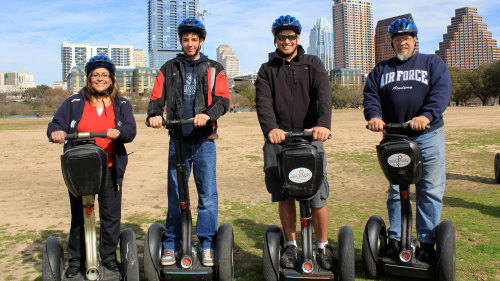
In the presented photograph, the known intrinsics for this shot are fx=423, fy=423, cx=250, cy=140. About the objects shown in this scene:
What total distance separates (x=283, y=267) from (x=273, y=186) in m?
0.71

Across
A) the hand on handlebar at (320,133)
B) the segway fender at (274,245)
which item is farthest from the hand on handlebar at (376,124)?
the segway fender at (274,245)

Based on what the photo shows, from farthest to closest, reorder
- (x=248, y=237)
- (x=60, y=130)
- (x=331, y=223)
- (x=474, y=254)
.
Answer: (x=331, y=223), (x=248, y=237), (x=474, y=254), (x=60, y=130)

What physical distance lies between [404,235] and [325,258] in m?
0.72

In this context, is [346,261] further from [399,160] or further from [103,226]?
[103,226]

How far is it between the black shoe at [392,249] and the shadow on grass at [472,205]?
3.19m

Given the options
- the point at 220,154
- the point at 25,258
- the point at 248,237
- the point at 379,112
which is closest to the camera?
the point at 379,112

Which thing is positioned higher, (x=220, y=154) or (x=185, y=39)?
(x=185, y=39)

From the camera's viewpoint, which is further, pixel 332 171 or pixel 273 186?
pixel 332 171

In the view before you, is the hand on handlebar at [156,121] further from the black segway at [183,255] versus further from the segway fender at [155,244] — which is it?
the segway fender at [155,244]

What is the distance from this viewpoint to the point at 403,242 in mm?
3703

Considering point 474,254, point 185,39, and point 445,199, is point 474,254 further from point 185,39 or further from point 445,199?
point 185,39

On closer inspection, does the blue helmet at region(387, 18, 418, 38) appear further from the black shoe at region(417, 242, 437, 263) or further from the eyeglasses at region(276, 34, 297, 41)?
the black shoe at region(417, 242, 437, 263)

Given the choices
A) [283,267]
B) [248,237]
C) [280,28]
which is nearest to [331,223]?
[248,237]

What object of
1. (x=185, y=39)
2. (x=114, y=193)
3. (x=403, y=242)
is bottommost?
(x=403, y=242)
